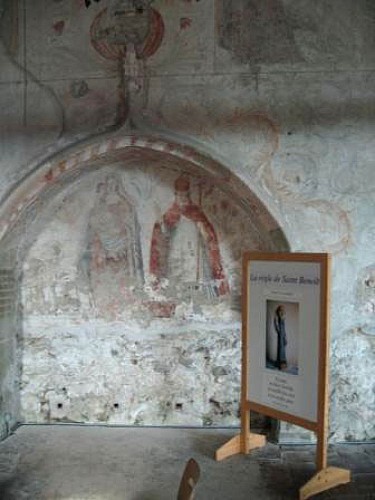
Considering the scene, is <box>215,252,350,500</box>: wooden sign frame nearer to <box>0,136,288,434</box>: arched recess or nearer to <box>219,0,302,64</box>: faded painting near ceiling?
<box>0,136,288,434</box>: arched recess

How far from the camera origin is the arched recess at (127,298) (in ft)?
16.0

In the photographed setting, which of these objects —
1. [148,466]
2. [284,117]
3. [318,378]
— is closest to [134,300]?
[148,466]

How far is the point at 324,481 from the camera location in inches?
138

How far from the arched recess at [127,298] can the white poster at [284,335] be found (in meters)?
0.83

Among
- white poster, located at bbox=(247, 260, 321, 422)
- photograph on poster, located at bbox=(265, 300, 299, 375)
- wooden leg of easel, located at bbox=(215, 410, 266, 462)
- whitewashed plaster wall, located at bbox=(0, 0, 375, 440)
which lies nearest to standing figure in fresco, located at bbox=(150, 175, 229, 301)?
whitewashed plaster wall, located at bbox=(0, 0, 375, 440)

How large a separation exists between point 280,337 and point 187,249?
1.43 meters

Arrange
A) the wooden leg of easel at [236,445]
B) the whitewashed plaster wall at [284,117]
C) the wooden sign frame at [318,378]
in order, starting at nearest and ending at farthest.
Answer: the wooden sign frame at [318,378] < the wooden leg of easel at [236,445] < the whitewashed plaster wall at [284,117]

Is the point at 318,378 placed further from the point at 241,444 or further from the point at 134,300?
the point at 134,300

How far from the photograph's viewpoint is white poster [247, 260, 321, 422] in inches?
143

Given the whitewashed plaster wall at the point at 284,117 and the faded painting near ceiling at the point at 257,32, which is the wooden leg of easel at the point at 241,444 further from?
the faded painting near ceiling at the point at 257,32

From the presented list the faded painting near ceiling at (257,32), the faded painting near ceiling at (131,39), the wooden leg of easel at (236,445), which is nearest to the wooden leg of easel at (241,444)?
the wooden leg of easel at (236,445)

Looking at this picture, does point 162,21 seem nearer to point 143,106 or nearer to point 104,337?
point 143,106

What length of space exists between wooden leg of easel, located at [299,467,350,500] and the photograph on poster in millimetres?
698

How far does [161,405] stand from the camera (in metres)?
4.93
